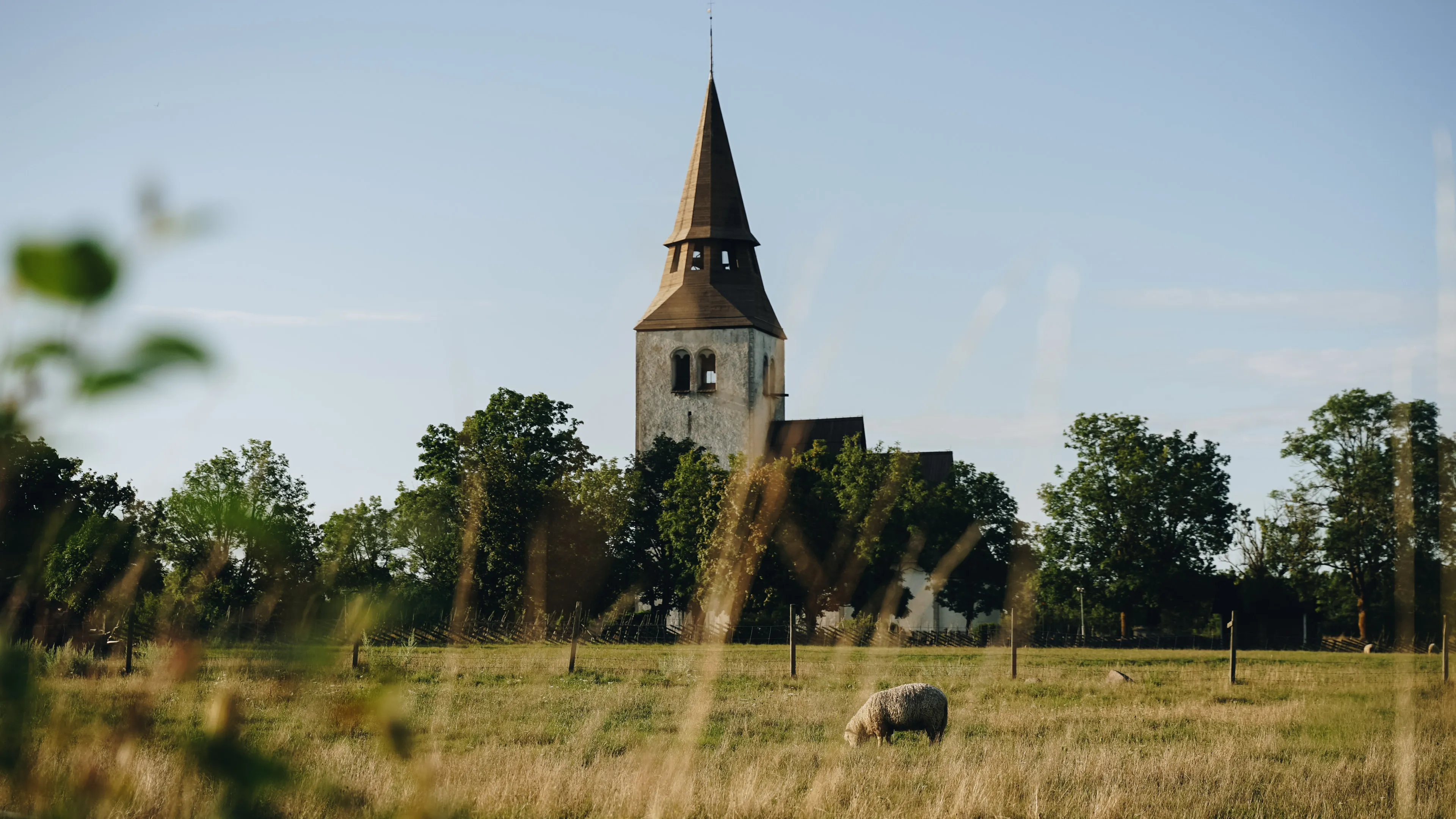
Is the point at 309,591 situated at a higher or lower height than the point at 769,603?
higher

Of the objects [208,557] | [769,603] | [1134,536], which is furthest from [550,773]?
[1134,536]

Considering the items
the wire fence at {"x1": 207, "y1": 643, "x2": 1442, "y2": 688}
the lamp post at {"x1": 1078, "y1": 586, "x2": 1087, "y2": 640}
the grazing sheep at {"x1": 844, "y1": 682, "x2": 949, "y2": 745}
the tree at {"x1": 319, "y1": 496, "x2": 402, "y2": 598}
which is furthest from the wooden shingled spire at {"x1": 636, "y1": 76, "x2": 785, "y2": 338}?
the tree at {"x1": 319, "y1": 496, "x2": 402, "y2": 598}

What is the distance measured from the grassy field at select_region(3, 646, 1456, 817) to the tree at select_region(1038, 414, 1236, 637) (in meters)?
23.0

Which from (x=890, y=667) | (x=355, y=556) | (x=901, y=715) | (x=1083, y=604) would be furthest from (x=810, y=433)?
(x=355, y=556)

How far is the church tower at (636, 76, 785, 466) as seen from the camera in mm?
57906

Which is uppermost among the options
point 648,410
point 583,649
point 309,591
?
Answer: point 648,410

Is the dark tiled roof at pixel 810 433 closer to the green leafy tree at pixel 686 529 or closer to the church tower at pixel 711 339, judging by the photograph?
the church tower at pixel 711 339

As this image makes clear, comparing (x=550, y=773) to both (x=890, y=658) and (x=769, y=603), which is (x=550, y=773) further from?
(x=769, y=603)

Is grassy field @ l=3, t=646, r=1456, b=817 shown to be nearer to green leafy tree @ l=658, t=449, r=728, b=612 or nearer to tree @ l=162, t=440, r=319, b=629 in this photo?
tree @ l=162, t=440, r=319, b=629

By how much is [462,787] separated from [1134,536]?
153ft

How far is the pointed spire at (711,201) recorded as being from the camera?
198ft

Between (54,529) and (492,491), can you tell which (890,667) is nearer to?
(492,491)

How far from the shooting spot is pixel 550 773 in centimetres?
959

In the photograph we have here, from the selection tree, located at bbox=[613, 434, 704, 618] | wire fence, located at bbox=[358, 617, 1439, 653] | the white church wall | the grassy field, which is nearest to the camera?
the grassy field
